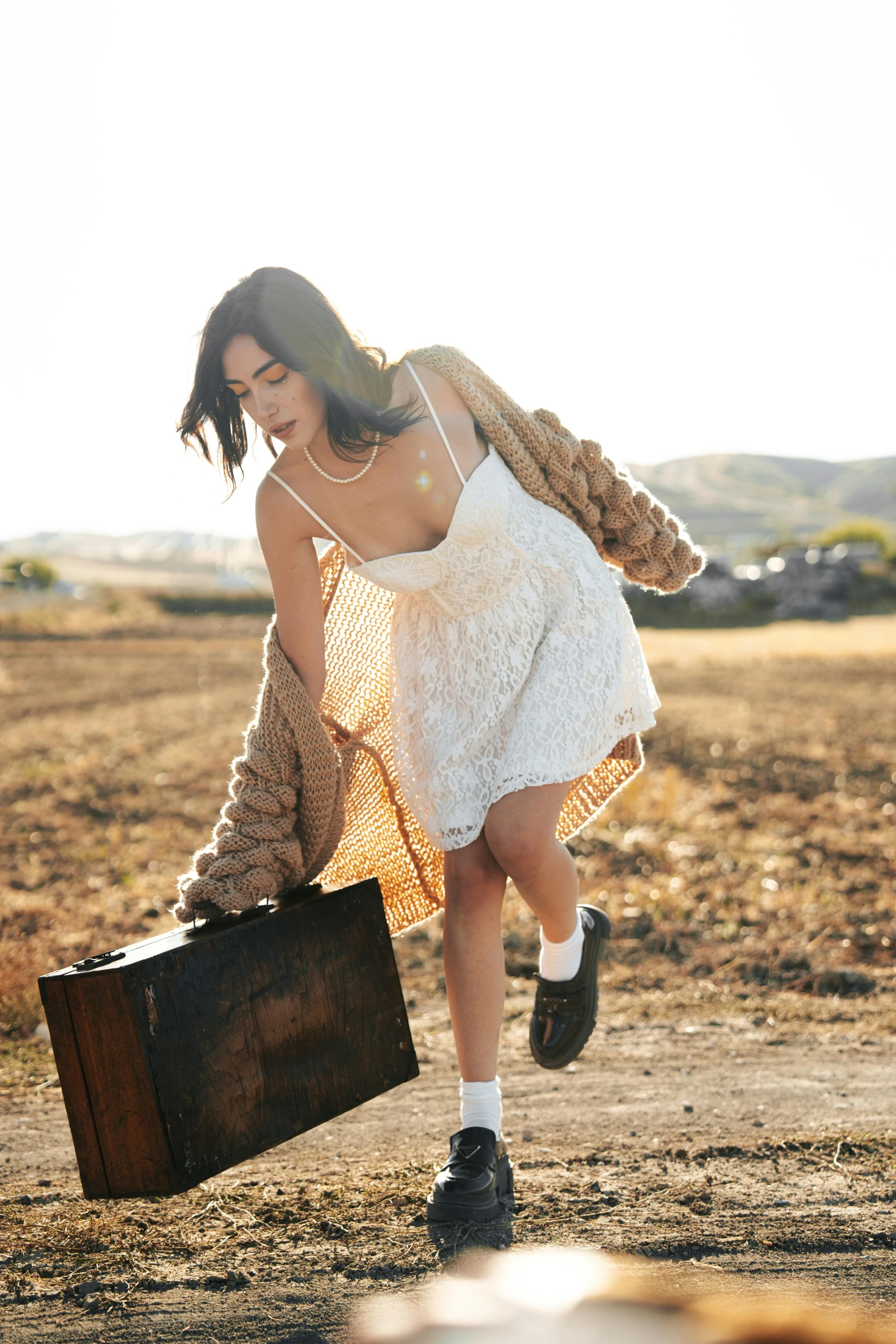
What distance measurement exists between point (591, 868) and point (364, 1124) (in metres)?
2.98

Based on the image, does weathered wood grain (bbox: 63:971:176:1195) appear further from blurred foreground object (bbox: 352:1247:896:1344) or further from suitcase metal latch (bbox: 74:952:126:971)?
blurred foreground object (bbox: 352:1247:896:1344)

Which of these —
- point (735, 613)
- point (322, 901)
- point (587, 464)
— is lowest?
point (735, 613)

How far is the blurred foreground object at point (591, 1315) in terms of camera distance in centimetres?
189

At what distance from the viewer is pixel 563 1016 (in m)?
2.66

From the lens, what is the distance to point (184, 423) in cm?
243

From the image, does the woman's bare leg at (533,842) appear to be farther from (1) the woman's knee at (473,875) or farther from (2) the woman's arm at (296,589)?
(2) the woman's arm at (296,589)

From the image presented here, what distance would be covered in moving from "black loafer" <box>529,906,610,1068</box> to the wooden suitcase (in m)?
0.38

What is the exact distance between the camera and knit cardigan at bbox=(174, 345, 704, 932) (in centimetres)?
244

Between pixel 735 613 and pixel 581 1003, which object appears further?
pixel 735 613

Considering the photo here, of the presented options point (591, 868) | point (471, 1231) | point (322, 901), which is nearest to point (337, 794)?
point (322, 901)

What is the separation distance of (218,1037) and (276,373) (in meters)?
1.34

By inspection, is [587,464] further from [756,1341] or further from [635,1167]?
[756,1341]

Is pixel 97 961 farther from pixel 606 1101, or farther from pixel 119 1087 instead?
pixel 606 1101

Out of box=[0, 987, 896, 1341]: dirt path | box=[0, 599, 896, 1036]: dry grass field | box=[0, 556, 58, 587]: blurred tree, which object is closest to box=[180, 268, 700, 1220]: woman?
box=[0, 987, 896, 1341]: dirt path
